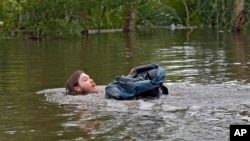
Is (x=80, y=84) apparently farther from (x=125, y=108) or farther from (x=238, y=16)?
(x=238, y=16)

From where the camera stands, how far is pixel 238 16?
5872 cm

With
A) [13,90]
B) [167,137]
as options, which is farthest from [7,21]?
[167,137]

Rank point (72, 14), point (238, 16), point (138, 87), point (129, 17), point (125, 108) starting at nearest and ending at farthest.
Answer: point (125, 108)
point (138, 87)
point (72, 14)
point (238, 16)
point (129, 17)

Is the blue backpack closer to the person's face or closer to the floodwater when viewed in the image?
the floodwater

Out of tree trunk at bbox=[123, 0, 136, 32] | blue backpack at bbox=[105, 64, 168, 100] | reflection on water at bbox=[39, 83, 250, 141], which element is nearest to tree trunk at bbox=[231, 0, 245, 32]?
tree trunk at bbox=[123, 0, 136, 32]

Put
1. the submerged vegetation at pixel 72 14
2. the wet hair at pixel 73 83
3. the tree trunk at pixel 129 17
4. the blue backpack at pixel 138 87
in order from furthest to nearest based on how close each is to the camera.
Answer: the tree trunk at pixel 129 17, the submerged vegetation at pixel 72 14, the wet hair at pixel 73 83, the blue backpack at pixel 138 87

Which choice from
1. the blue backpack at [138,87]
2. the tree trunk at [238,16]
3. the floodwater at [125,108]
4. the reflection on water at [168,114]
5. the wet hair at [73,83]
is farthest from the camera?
the tree trunk at [238,16]

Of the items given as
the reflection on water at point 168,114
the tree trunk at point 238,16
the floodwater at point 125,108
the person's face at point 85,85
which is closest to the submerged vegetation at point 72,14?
the tree trunk at point 238,16

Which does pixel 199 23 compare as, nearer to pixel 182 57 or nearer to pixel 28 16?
pixel 28 16

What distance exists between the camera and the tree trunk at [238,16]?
58.2 metres

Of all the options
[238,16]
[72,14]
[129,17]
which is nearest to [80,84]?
[72,14]

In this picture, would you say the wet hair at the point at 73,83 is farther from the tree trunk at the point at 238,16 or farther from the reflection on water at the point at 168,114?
the tree trunk at the point at 238,16

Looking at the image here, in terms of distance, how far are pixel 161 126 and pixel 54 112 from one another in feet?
9.94

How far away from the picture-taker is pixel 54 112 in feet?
42.4
